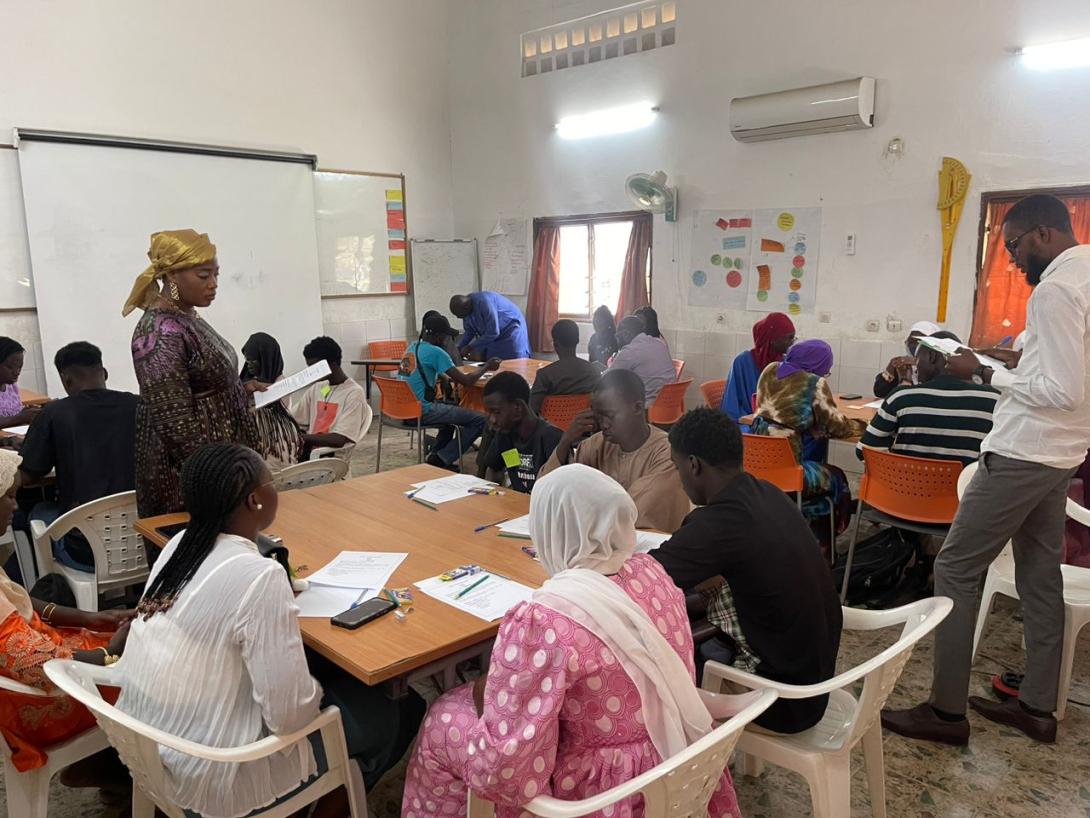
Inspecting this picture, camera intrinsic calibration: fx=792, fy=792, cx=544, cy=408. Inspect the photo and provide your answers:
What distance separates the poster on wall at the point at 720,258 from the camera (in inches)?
246

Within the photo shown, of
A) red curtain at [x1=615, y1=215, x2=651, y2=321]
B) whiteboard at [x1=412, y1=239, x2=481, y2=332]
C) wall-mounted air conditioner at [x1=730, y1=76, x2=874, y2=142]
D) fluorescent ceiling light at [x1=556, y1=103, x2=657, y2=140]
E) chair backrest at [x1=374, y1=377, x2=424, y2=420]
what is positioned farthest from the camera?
whiteboard at [x1=412, y1=239, x2=481, y2=332]

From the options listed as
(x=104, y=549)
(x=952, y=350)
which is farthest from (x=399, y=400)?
(x=952, y=350)

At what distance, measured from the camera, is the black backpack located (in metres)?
3.59

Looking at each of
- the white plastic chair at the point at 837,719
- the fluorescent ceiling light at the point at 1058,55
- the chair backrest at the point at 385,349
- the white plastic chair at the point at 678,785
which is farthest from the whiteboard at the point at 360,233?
the white plastic chair at the point at 678,785

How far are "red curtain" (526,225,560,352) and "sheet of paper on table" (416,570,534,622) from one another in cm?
583

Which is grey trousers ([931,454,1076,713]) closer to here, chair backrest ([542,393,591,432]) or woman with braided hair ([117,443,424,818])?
woman with braided hair ([117,443,424,818])

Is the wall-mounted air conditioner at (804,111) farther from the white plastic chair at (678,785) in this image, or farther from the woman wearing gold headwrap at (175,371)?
the white plastic chair at (678,785)

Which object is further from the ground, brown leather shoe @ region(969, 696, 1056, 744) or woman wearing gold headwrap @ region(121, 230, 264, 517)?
woman wearing gold headwrap @ region(121, 230, 264, 517)

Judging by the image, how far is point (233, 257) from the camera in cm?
690

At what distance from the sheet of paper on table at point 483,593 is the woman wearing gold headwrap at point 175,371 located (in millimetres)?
1049

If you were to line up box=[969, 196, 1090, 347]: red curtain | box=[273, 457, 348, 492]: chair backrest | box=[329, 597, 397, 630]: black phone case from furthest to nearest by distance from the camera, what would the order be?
box=[969, 196, 1090, 347]: red curtain, box=[273, 457, 348, 492]: chair backrest, box=[329, 597, 397, 630]: black phone case

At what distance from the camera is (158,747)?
61.3 inches

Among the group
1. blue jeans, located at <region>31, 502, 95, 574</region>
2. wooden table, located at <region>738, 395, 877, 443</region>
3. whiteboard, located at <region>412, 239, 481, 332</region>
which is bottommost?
blue jeans, located at <region>31, 502, 95, 574</region>

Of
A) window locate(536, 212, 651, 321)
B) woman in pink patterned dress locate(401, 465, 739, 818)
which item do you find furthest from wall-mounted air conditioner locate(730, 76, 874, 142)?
woman in pink patterned dress locate(401, 465, 739, 818)
